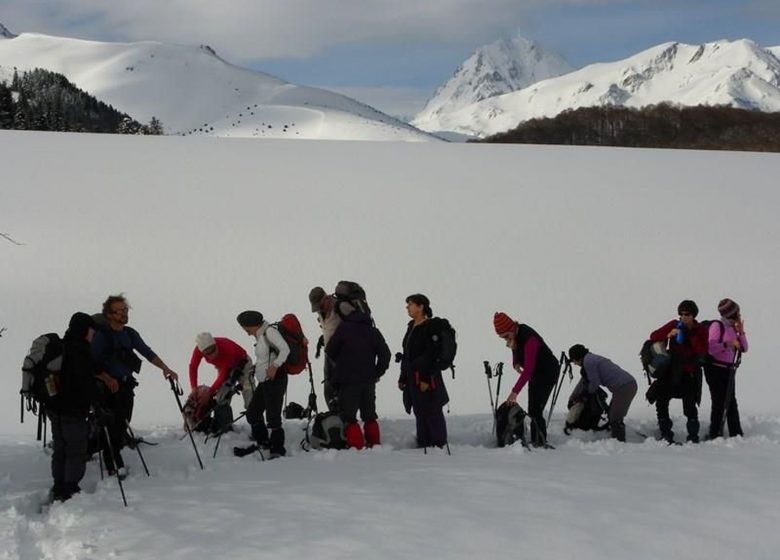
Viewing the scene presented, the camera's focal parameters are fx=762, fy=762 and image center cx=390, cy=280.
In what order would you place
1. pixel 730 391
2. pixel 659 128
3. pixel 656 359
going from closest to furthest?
pixel 730 391
pixel 656 359
pixel 659 128

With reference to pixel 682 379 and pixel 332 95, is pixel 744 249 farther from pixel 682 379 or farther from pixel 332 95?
pixel 332 95

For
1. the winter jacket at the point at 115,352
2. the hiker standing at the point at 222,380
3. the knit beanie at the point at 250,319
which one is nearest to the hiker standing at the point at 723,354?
the knit beanie at the point at 250,319

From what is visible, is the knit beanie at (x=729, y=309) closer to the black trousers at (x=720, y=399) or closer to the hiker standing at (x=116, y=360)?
the black trousers at (x=720, y=399)

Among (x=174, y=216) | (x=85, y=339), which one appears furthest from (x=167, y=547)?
(x=174, y=216)

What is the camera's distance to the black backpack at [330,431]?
23.4 feet

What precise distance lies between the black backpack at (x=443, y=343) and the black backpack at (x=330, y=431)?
1.10 m

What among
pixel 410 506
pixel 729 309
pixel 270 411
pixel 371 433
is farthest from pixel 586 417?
pixel 410 506

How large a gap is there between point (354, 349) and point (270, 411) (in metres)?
0.97

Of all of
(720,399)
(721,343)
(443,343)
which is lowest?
(720,399)

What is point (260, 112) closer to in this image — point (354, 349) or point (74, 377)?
point (354, 349)

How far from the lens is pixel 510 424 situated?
7.50 metres

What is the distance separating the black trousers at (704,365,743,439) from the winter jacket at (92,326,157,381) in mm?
5640

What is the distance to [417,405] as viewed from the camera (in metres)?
7.26

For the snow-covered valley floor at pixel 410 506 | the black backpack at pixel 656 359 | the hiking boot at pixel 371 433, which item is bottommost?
the snow-covered valley floor at pixel 410 506
